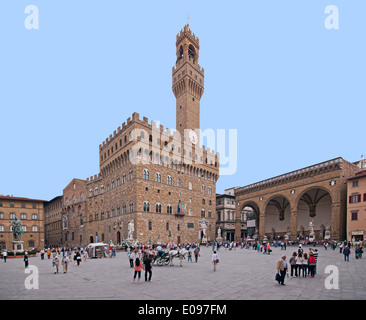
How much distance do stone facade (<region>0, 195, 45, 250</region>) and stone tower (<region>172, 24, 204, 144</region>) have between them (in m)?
41.9

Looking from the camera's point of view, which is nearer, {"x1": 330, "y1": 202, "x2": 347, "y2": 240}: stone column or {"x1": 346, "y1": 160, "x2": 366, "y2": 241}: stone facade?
{"x1": 346, "y1": 160, "x2": 366, "y2": 241}: stone facade

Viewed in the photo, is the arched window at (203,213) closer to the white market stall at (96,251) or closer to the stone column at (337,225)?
the stone column at (337,225)

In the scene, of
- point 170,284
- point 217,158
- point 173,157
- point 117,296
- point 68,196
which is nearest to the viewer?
point 117,296

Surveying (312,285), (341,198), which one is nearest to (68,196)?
(341,198)

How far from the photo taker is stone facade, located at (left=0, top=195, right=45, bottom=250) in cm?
5846

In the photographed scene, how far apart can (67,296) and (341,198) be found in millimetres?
39471

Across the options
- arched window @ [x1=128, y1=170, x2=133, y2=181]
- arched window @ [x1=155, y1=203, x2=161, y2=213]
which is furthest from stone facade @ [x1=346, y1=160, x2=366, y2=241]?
arched window @ [x1=128, y1=170, x2=133, y2=181]

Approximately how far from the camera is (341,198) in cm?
3772

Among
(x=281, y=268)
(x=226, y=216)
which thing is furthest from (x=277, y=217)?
(x=281, y=268)

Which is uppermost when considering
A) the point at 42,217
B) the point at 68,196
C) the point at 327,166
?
the point at 327,166

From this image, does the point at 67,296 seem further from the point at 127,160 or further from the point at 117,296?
the point at 127,160

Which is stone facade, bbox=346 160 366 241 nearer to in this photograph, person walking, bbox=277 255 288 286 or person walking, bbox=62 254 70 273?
person walking, bbox=277 255 288 286

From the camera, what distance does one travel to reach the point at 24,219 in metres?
61.9
